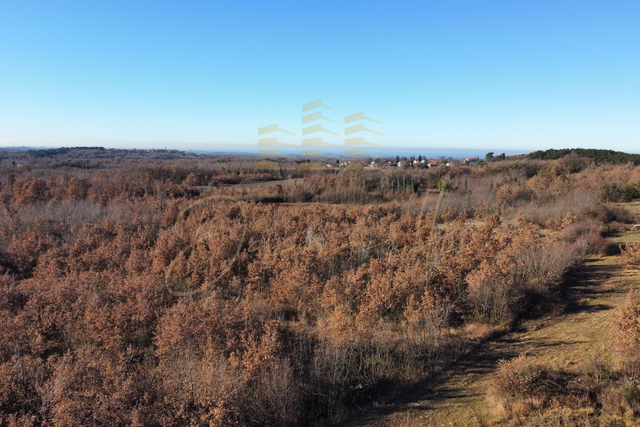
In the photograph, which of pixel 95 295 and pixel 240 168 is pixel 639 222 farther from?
pixel 240 168

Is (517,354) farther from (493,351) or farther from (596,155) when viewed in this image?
(596,155)

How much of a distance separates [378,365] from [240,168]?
7218 centimetres

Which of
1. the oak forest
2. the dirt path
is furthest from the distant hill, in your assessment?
the dirt path

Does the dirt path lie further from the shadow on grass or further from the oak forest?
the oak forest

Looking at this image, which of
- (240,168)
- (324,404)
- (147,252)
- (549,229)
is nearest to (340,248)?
(324,404)

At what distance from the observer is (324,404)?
916 cm

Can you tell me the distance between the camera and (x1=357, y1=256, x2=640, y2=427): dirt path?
28.9ft

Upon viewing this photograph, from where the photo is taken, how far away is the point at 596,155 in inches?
2591

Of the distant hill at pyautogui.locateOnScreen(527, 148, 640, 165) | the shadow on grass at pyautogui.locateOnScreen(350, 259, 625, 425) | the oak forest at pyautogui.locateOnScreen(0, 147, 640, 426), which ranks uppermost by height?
the distant hill at pyautogui.locateOnScreen(527, 148, 640, 165)

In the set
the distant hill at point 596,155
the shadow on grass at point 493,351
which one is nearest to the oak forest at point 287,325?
the shadow on grass at point 493,351

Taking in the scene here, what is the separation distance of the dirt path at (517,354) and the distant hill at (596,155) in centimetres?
5714

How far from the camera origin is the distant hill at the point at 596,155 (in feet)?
197

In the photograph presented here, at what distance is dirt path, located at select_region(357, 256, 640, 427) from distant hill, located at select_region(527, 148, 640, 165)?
57.1 metres

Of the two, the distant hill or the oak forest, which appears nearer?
the oak forest
